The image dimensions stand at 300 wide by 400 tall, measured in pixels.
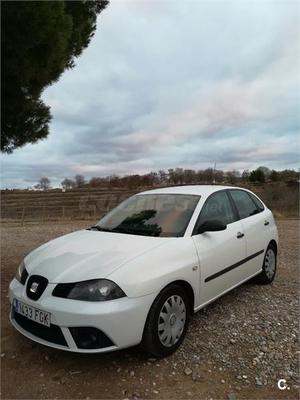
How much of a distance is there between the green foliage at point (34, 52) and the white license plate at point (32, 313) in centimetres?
263

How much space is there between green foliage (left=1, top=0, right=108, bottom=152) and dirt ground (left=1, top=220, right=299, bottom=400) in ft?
8.94

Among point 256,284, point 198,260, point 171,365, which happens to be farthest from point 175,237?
point 256,284

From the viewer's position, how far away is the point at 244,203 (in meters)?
5.08

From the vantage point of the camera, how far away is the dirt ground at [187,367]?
2725 mm

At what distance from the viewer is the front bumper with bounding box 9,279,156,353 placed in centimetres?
276

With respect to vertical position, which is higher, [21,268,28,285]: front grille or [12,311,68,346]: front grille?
[21,268,28,285]: front grille

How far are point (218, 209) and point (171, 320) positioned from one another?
1.66m

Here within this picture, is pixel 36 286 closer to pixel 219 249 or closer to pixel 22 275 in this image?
pixel 22 275

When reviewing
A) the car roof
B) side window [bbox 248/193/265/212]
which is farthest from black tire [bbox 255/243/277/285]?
the car roof

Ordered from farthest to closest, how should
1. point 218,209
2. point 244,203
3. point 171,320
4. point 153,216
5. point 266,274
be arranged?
point 266,274 < point 244,203 < point 218,209 < point 153,216 < point 171,320

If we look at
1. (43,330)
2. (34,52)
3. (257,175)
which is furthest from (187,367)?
(257,175)

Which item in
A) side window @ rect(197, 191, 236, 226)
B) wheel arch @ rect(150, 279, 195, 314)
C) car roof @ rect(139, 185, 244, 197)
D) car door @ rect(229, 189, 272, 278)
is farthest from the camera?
car door @ rect(229, 189, 272, 278)

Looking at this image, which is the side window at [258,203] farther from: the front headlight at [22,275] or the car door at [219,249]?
the front headlight at [22,275]

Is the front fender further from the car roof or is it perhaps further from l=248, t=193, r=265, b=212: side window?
l=248, t=193, r=265, b=212: side window
